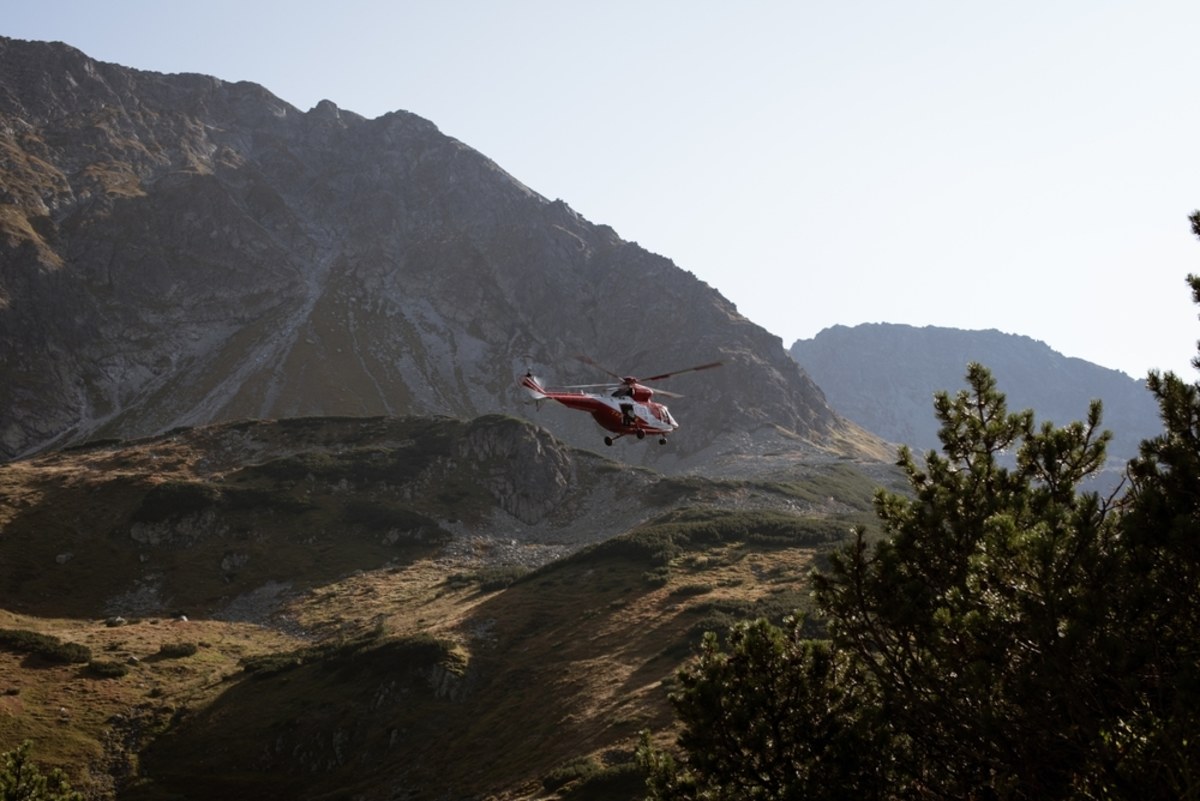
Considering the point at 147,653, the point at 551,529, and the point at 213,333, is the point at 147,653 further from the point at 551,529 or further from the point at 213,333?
the point at 213,333

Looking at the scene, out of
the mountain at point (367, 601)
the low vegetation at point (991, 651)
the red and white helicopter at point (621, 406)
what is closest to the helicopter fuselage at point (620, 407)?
the red and white helicopter at point (621, 406)

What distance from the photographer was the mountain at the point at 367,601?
42.5 m

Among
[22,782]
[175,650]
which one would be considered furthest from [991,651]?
[175,650]

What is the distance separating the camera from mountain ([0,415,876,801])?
4253 centimetres

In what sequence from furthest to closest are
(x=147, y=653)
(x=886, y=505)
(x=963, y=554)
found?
(x=147, y=653) < (x=886, y=505) < (x=963, y=554)

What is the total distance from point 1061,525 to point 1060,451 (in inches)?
95.7

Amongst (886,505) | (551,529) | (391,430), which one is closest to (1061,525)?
(886,505)

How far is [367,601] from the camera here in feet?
234

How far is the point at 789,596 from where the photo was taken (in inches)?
2098

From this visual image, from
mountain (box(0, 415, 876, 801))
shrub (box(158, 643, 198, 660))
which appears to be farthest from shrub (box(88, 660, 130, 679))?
shrub (box(158, 643, 198, 660))

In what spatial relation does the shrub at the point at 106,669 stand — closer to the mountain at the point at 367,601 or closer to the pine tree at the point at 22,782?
the mountain at the point at 367,601

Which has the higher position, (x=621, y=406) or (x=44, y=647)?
(x=621, y=406)

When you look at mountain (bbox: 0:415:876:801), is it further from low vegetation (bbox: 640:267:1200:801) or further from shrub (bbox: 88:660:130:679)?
low vegetation (bbox: 640:267:1200:801)

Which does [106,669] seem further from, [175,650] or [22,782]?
[22,782]
